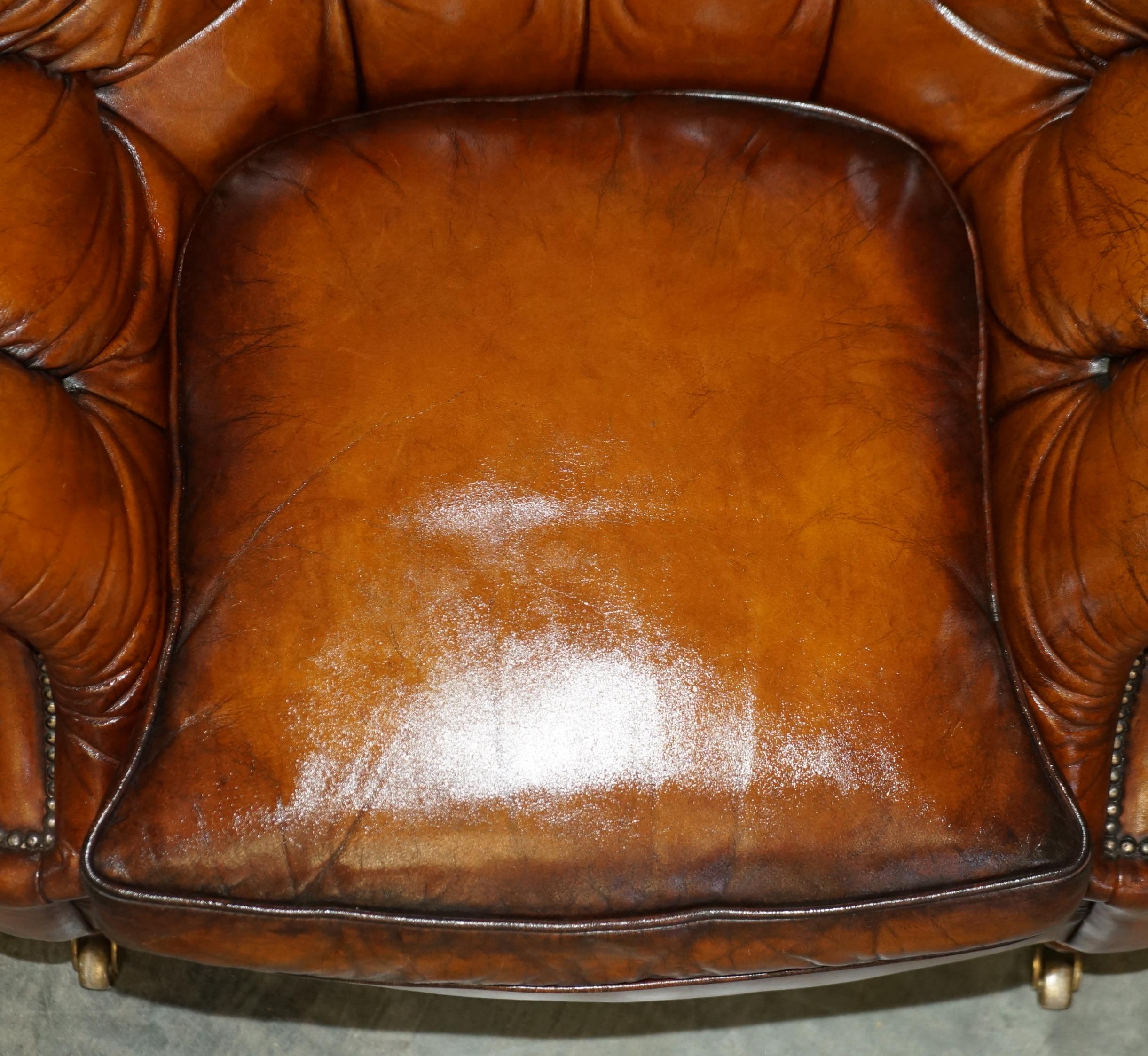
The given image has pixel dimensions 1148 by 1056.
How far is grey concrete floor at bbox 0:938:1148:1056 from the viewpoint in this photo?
1.21 metres

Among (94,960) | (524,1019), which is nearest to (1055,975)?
(524,1019)

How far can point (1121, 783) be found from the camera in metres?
0.90

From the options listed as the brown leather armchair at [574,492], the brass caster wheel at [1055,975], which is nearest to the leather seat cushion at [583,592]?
the brown leather armchair at [574,492]

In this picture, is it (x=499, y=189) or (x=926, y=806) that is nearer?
(x=926, y=806)

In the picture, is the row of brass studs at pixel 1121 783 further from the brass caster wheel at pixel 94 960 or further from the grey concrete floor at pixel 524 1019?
the brass caster wheel at pixel 94 960

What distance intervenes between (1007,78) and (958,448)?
29 cm

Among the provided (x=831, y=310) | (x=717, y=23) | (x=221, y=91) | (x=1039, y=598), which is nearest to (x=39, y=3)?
(x=221, y=91)

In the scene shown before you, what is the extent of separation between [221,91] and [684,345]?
403 mm

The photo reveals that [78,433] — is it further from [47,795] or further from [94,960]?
[94,960]

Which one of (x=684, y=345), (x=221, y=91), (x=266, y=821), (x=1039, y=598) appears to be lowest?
(x=266, y=821)

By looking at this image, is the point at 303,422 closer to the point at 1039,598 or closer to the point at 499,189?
the point at 499,189

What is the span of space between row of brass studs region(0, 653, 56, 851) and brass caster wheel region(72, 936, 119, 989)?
327 mm

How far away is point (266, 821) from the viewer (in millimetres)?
818

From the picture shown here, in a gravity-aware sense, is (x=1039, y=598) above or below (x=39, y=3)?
below
